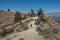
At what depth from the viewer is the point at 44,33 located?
2817cm

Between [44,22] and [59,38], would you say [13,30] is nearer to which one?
[44,22]

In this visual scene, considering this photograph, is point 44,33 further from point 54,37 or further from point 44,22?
point 44,22

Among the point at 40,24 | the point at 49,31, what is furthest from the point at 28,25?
the point at 49,31

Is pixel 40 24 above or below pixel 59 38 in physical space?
above

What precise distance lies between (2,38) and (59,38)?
9.85 meters

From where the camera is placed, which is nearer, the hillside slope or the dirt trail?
the dirt trail

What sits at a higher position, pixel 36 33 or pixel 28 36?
pixel 36 33

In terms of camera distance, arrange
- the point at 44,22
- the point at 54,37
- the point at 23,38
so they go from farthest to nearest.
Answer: the point at 44,22
the point at 54,37
the point at 23,38

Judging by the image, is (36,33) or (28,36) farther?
(36,33)

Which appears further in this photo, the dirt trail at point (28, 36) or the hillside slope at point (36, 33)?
the hillside slope at point (36, 33)

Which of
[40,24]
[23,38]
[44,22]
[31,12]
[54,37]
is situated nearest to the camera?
[23,38]

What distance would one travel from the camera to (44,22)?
33.0 meters

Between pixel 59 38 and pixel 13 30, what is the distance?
28.9ft

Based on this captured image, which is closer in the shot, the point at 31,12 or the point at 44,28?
the point at 44,28
